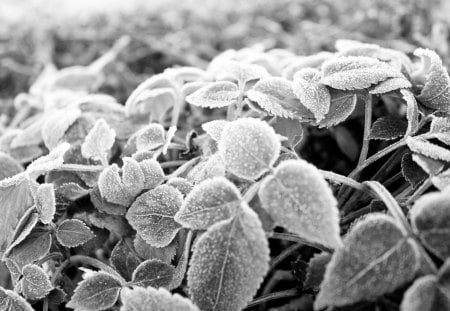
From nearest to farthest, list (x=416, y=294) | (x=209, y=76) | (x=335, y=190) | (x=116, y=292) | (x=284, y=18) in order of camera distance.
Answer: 1. (x=416, y=294)
2. (x=116, y=292)
3. (x=335, y=190)
4. (x=209, y=76)
5. (x=284, y=18)

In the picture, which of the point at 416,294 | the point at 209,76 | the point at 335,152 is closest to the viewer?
the point at 416,294

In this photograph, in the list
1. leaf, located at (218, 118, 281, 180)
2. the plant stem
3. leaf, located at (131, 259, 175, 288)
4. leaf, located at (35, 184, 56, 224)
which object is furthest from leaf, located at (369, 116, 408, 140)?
leaf, located at (35, 184, 56, 224)

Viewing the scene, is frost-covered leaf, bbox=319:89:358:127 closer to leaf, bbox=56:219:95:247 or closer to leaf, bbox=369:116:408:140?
leaf, bbox=369:116:408:140

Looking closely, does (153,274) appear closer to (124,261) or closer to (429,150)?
(124,261)

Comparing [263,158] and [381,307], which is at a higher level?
[263,158]

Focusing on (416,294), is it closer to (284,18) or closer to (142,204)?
(142,204)

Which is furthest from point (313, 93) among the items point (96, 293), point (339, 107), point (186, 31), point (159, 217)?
point (186, 31)

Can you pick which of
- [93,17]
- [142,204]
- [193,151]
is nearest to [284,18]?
[93,17]
